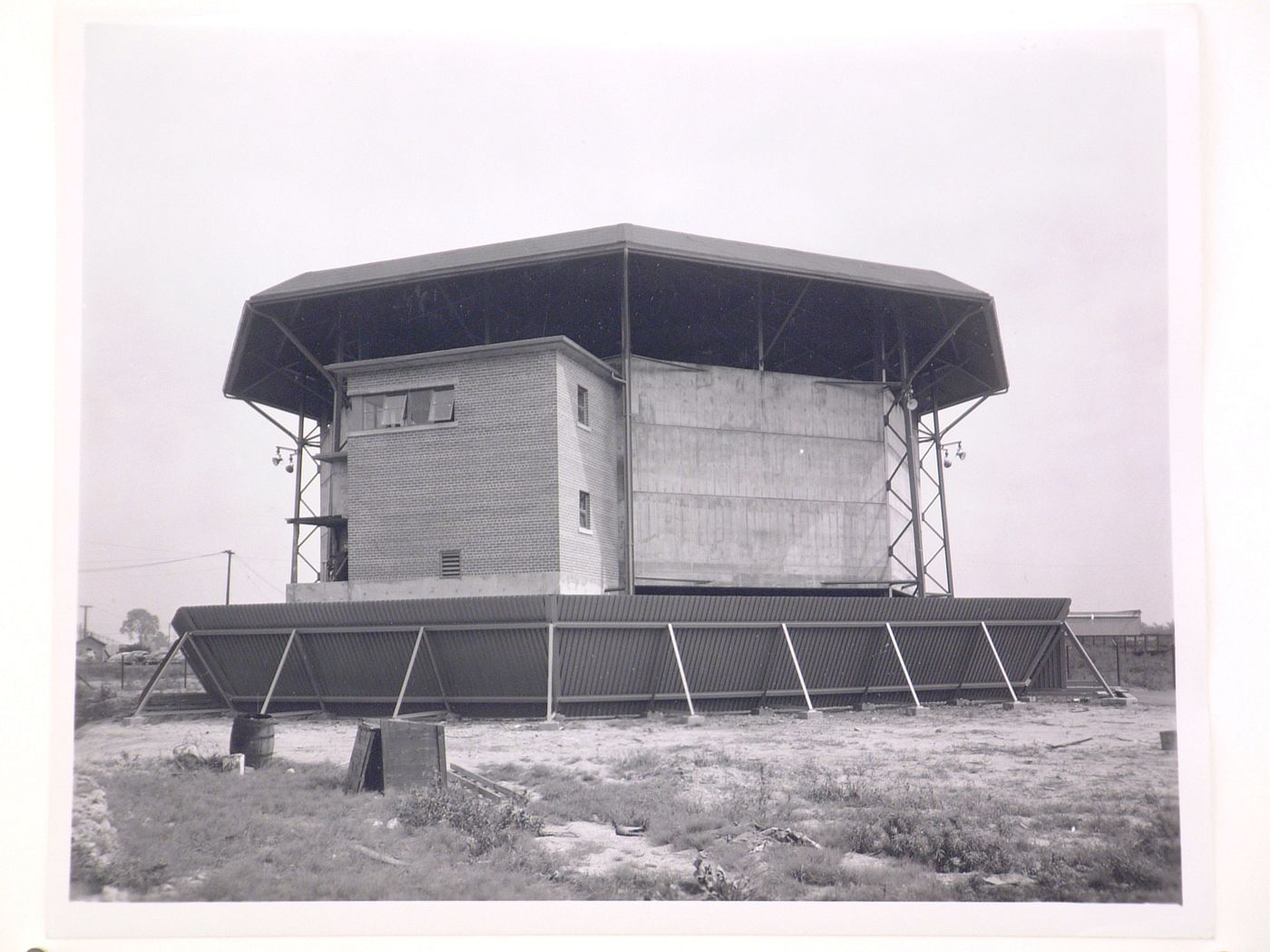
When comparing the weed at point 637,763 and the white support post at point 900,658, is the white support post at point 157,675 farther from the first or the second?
the white support post at point 900,658

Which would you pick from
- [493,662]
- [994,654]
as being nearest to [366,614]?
[493,662]

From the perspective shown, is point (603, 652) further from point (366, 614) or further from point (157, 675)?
point (157, 675)

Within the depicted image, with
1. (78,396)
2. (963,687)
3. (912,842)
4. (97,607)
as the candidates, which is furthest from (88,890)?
(963,687)

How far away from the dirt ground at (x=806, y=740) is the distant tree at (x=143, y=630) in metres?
1.54

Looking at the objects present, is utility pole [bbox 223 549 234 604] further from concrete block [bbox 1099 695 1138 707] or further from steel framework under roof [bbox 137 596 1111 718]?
concrete block [bbox 1099 695 1138 707]

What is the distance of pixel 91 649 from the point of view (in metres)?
13.7

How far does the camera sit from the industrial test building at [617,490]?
2141cm

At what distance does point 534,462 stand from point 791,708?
776 centimetres

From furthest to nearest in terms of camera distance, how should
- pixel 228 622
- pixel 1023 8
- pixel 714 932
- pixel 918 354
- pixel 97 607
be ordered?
pixel 918 354, pixel 228 622, pixel 97 607, pixel 1023 8, pixel 714 932

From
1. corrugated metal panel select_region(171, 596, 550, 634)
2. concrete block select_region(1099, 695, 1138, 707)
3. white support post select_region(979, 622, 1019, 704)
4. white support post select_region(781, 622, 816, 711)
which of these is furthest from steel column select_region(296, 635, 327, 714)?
concrete block select_region(1099, 695, 1138, 707)

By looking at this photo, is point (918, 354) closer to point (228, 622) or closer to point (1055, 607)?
point (1055, 607)

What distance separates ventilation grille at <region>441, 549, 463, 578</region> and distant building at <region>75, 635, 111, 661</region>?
27.8 ft

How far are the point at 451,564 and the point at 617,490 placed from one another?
456 centimetres

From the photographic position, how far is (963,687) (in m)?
24.9
